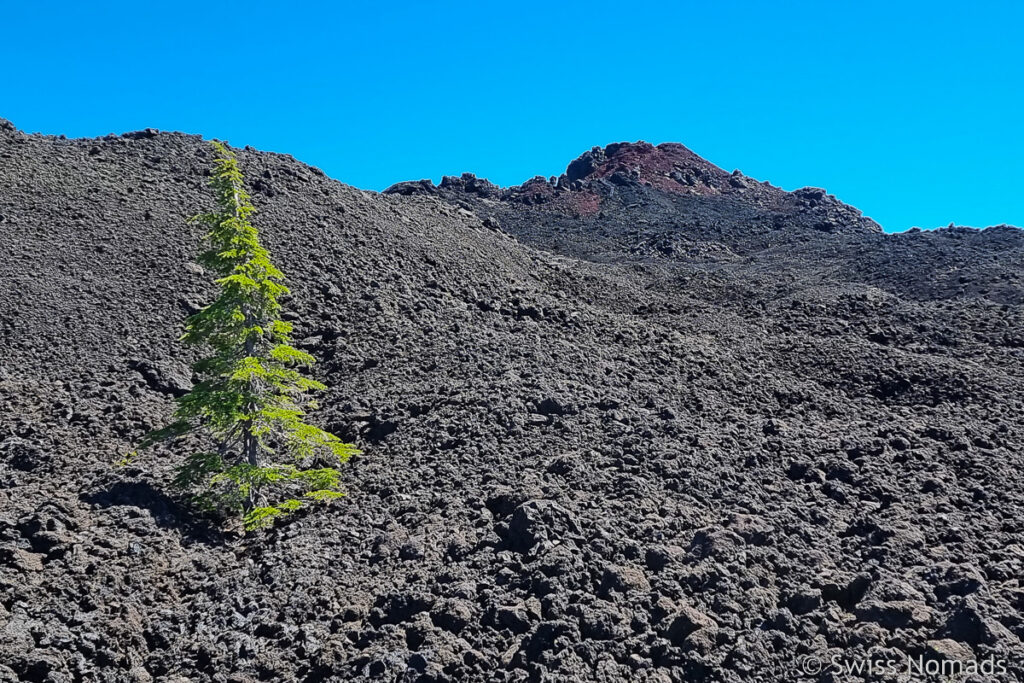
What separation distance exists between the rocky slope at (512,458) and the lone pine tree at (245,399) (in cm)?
74

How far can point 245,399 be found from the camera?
14.9 meters

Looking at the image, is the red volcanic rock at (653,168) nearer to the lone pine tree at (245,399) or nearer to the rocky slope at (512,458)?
the rocky slope at (512,458)

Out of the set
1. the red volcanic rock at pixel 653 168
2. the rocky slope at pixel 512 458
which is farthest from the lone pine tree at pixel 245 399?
the red volcanic rock at pixel 653 168

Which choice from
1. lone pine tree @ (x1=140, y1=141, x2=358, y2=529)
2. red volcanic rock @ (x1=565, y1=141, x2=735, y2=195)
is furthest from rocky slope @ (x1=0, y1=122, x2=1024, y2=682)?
red volcanic rock @ (x1=565, y1=141, x2=735, y2=195)

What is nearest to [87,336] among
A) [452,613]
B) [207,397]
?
[207,397]

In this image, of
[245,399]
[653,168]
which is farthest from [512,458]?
[653,168]

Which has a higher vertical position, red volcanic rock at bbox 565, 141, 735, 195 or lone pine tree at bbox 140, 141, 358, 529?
red volcanic rock at bbox 565, 141, 735, 195

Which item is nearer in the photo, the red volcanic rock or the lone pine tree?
the lone pine tree

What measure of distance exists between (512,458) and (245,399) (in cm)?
555

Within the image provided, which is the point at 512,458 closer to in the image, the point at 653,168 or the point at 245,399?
the point at 245,399

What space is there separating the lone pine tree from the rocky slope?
74cm

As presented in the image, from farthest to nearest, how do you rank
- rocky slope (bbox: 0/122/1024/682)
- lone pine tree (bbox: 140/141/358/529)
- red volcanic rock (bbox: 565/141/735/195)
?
red volcanic rock (bbox: 565/141/735/195) < lone pine tree (bbox: 140/141/358/529) < rocky slope (bbox: 0/122/1024/682)

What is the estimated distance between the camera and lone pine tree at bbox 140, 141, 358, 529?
14.8m

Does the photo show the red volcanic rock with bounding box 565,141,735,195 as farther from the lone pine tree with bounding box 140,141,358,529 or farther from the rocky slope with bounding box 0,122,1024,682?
the lone pine tree with bounding box 140,141,358,529
